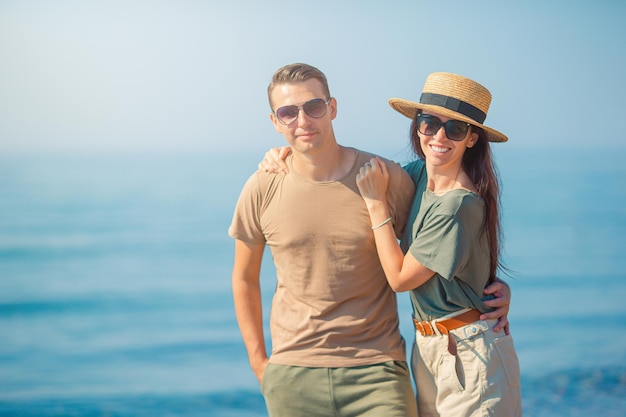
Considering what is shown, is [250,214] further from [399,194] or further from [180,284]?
[180,284]

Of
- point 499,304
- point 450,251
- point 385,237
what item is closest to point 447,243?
point 450,251

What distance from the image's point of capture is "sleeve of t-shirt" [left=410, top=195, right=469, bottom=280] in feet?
8.23

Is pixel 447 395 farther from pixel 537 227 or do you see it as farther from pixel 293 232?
pixel 537 227

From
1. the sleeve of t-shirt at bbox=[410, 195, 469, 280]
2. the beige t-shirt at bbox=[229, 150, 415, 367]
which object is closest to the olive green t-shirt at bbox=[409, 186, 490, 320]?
the sleeve of t-shirt at bbox=[410, 195, 469, 280]

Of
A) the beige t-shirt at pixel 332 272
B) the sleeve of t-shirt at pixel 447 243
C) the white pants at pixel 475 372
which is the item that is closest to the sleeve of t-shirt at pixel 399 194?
the beige t-shirt at pixel 332 272

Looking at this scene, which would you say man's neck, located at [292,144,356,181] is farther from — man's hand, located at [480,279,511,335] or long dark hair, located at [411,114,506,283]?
man's hand, located at [480,279,511,335]

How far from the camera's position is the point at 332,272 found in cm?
274

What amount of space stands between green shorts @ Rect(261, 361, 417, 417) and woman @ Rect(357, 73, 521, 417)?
0.08 meters

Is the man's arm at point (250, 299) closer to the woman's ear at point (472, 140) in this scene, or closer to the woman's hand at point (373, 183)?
the woman's hand at point (373, 183)

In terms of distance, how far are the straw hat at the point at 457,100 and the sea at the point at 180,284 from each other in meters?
0.33

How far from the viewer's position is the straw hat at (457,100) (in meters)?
2.66

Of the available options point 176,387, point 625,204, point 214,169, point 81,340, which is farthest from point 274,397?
point 214,169

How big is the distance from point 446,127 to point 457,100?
0.10m

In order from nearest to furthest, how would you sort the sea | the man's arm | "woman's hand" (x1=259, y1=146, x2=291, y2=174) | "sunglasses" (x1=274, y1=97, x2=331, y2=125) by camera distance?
"sunglasses" (x1=274, y1=97, x2=331, y2=125) < "woman's hand" (x1=259, y1=146, x2=291, y2=174) < the man's arm < the sea
